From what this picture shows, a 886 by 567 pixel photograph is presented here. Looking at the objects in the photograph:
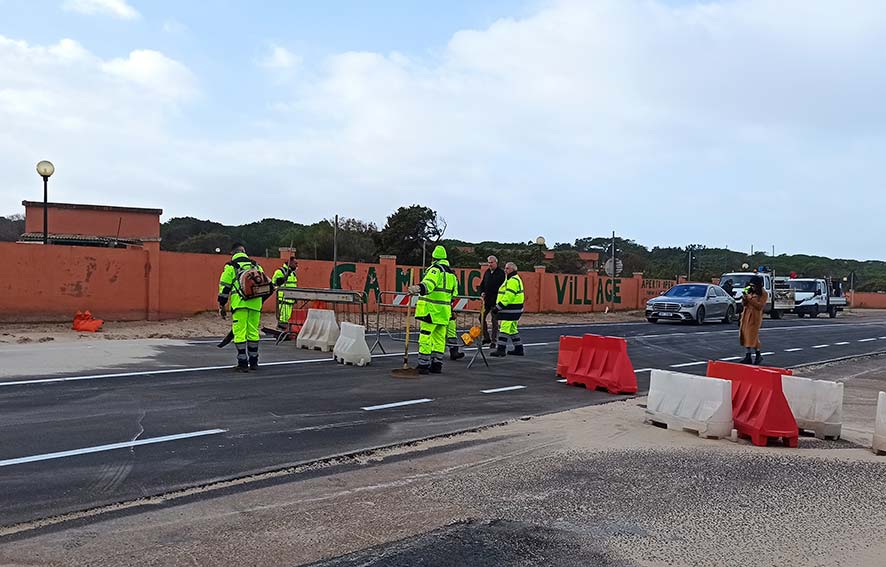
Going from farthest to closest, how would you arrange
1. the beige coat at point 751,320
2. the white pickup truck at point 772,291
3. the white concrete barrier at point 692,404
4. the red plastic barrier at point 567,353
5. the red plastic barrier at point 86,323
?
the white pickup truck at point 772,291
the red plastic barrier at point 86,323
the beige coat at point 751,320
the red plastic barrier at point 567,353
the white concrete barrier at point 692,404

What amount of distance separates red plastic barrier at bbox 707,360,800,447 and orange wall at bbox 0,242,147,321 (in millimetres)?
16826

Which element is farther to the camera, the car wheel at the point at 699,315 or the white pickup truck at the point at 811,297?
the white pickup truck at the point at 811,297

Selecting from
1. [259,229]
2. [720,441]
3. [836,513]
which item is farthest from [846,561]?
[259,229]

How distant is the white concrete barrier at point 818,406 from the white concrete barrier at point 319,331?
29.2ft

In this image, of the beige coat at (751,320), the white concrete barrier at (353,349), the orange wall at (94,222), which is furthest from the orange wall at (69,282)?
the orange wall at (94,222)

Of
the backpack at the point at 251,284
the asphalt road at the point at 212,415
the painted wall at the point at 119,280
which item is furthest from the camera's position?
the painted wall at the point at 119,280

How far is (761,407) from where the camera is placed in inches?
309

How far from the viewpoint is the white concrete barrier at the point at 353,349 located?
1292 centimetres

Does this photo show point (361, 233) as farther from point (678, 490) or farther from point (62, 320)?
point (678, 490)

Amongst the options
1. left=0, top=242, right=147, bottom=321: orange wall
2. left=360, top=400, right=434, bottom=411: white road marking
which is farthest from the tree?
left=360, top=400, right=434, bottom=411: white road marking

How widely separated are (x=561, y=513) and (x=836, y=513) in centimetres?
206

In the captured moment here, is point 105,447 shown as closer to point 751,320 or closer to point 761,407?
point 761,407

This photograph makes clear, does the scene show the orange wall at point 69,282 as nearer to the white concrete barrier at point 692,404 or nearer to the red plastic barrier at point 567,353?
the red plastic barrier at point 567,353

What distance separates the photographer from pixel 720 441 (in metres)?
7.86
